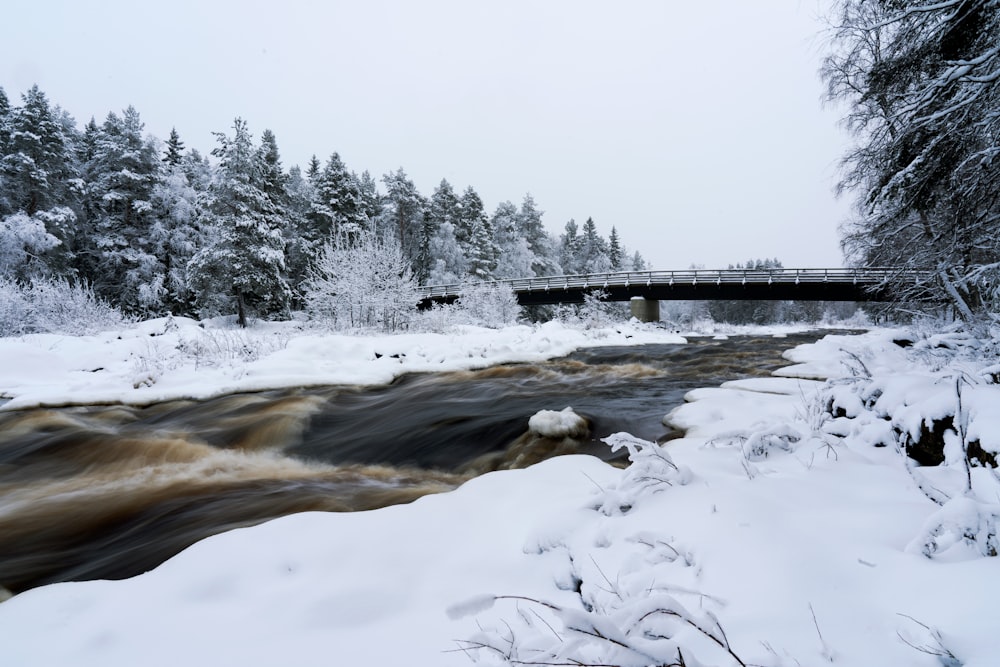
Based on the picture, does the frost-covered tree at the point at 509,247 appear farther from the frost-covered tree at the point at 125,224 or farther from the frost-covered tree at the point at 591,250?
the frost-covered tree at the point at 125,224

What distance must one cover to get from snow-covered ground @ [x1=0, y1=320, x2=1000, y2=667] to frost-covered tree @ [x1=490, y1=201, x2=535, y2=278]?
4233 centimetres

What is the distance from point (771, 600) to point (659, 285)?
30917 millimetres

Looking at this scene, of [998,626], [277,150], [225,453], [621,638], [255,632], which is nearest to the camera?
[621,638]

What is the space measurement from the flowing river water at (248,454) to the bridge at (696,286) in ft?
65.9

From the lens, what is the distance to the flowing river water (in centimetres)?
332

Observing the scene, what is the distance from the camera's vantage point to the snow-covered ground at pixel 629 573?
1350 millimetres

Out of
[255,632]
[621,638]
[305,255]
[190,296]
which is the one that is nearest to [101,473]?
[255,632]

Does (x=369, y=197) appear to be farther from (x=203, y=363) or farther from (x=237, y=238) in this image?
(x=203, y=363)

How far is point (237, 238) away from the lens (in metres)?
24.4

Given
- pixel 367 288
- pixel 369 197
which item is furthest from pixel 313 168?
pixel 367 288

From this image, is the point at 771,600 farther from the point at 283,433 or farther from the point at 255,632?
the point at 283,433

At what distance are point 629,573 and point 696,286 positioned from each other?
31539 mm

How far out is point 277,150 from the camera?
35.5m

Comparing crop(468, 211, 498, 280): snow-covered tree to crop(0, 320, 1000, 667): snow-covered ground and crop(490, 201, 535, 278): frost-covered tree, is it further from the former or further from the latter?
crop(0, 320, 1000, 667): snow-covered ground
